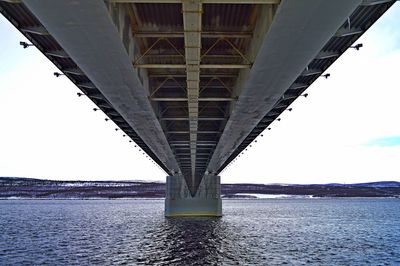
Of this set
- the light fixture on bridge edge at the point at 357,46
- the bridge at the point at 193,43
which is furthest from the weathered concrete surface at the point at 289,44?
the light fixture on bridge edge at the point at 357,46

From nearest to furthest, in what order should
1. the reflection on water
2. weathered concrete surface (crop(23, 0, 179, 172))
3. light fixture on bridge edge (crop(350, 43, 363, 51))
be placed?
1. weathered concrete surface (crop(23, 0, 179, 172))
2. light fixture on bridge edge (crop(350, 43, 363, 51))
3. the reflection on water

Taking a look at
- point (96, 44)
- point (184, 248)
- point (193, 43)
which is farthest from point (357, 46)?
point (184, 248)

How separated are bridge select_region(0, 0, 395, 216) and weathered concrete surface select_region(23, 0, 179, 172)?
0.03 metres

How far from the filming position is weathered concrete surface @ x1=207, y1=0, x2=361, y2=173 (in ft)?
31.0

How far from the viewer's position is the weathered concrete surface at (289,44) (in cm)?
945

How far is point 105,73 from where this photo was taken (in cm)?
1470

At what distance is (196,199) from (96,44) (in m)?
70.8

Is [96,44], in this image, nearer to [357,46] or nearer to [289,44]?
[289,44]

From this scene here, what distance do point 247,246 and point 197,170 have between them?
2480cm

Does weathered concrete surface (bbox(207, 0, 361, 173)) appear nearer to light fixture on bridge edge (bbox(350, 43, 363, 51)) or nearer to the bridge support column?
light fixture on bridge edge (bbox(350, 43, 363, 51))

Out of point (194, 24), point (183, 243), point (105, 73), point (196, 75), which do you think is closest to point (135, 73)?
point (105, 73)

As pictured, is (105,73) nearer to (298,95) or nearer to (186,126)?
(298,95)

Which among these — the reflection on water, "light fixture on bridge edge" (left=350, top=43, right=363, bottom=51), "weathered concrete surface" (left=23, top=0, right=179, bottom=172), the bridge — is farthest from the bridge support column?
"light fixture on bridge edge" (left=350, top=43, right=363, bottom=51)

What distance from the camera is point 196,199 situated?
80.5 metres
